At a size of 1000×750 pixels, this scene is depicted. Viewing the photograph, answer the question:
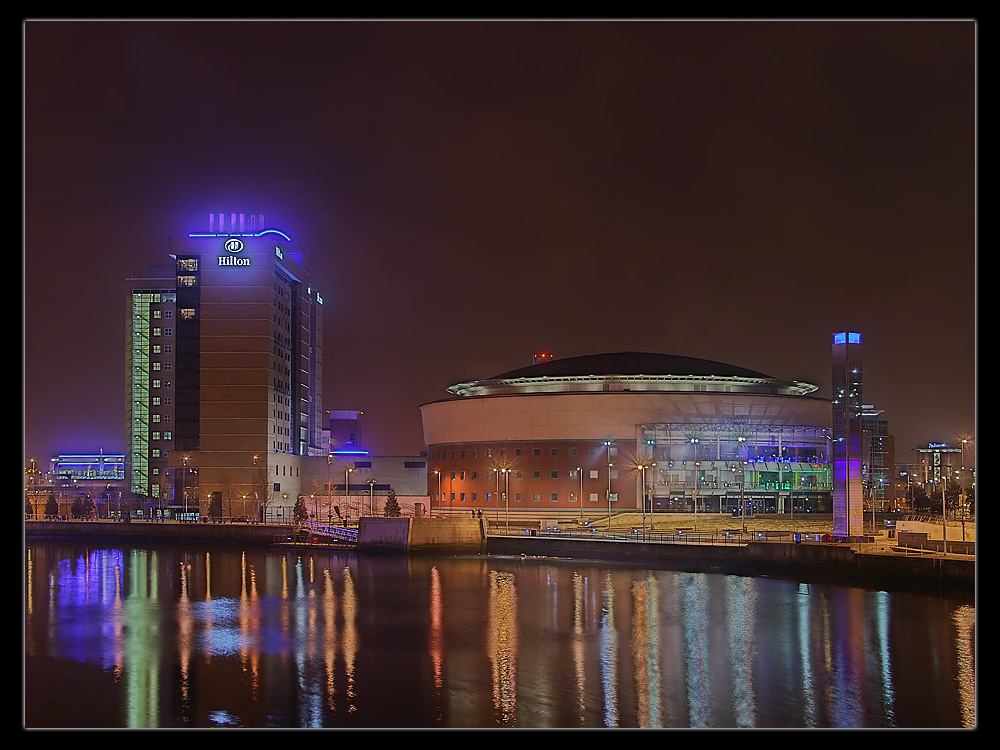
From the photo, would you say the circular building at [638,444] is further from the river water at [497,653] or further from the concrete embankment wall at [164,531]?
the river water at [497,653]

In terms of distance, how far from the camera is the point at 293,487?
388ft

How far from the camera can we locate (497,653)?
36.9m

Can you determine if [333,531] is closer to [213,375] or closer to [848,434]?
[213,375]

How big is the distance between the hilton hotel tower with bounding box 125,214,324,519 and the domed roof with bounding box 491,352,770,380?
78.8ft

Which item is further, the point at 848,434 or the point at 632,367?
the point at 632,367

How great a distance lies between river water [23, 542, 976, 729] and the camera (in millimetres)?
28828

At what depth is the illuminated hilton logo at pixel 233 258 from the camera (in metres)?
109

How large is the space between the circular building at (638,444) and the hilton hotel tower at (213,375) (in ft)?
66.8

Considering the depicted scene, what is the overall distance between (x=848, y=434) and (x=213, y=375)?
6916 cm

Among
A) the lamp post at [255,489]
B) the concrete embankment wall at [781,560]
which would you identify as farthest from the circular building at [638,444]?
the concrete embankment wall at [781,560]

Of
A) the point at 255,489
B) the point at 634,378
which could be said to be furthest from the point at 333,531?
the point at 634,378

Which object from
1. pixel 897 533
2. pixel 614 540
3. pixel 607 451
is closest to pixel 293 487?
pixel 607 451
